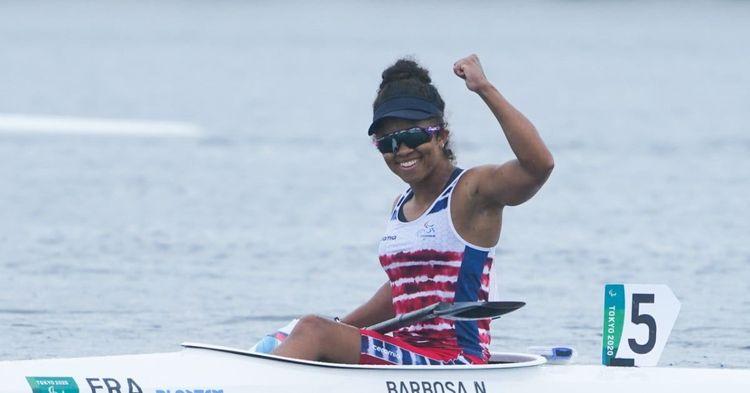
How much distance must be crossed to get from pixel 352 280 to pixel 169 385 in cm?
785

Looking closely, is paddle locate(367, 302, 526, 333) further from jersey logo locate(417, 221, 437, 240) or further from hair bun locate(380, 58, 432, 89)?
hair bun locate(380, 58, 432, 89)

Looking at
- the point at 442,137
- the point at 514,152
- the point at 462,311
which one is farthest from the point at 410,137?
the point at 462,311

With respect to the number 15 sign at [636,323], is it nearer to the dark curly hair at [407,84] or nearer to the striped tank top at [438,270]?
the striped tank top at [438,270]

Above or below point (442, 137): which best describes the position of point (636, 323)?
below

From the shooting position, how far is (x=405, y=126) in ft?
28.6

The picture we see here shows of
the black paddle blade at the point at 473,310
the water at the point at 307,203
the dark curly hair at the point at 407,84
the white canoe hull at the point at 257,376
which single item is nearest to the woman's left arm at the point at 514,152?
the dark curly hair at the point at 407,84

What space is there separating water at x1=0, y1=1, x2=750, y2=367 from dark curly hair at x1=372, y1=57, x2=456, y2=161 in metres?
4.17

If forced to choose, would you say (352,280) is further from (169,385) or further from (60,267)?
(169,385)

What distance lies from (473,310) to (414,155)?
0.80m

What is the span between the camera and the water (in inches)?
557

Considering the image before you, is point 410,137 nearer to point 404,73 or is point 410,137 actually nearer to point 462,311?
point 404,73

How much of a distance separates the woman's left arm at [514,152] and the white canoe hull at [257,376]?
32.4 inches

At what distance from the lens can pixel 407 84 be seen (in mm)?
8727

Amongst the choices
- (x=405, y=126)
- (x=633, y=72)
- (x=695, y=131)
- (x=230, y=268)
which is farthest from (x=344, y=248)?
(x=633, y=72)
